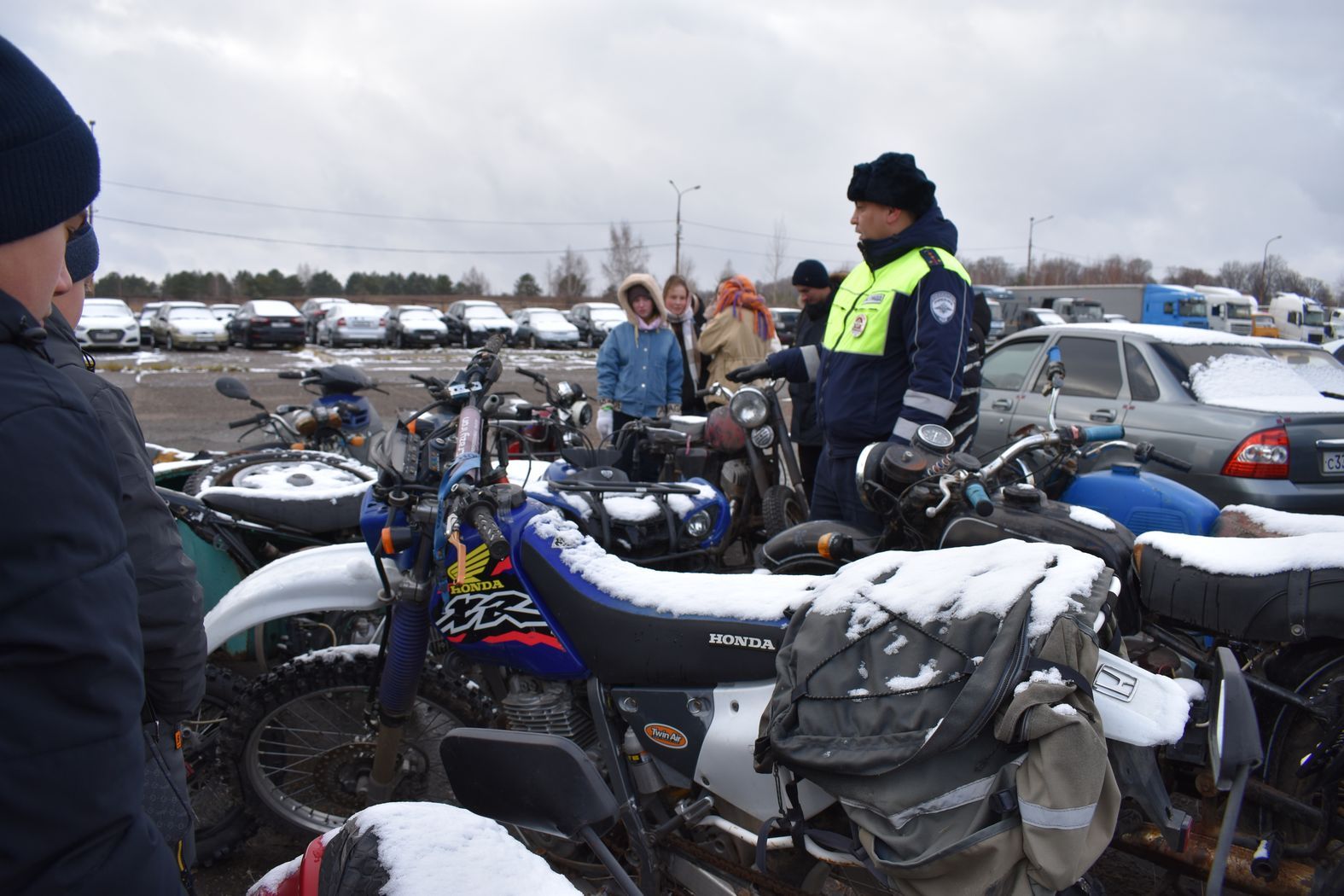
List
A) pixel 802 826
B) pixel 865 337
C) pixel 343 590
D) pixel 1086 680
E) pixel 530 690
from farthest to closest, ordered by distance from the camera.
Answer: pixel 865 337 < pixel 343 590 < pixel 530 690 < pixel 802 826 < pixel 1086 680

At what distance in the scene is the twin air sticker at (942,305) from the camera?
11.0 ft

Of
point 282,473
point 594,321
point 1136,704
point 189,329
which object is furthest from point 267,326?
point 1136,704

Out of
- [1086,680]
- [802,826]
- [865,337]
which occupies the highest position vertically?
[865,337]

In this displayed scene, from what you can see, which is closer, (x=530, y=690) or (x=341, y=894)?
(x=341, y=894)

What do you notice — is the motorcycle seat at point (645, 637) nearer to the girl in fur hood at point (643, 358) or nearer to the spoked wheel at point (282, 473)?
the spoked wheel at point (282, 473)

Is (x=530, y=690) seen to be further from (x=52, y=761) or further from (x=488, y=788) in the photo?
(x=52, y=761)

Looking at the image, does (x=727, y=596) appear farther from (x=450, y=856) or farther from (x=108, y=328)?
(x=108, y=328)

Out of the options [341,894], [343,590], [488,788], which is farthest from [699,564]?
[341,894]

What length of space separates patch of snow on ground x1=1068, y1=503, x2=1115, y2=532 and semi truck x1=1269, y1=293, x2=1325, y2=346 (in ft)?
109

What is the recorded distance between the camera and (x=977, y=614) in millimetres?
1647

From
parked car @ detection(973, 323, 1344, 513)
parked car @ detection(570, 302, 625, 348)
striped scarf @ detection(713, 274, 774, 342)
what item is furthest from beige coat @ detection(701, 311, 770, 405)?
parked car @ detection(570, 302, 625, 348)

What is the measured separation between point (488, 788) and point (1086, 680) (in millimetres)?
1052

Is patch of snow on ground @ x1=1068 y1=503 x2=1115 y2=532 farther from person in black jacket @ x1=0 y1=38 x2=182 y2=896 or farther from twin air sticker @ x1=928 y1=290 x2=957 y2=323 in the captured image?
person in black jacket @ x1=0 y1=38 x2=182 y2=896

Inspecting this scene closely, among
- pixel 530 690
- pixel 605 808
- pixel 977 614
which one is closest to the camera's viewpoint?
pixel 605 808
